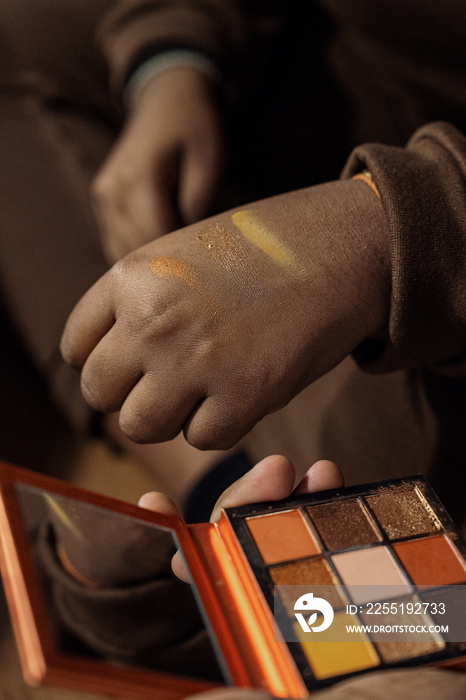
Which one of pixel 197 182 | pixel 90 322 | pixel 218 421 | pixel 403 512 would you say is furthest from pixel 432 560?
pixel 197 182

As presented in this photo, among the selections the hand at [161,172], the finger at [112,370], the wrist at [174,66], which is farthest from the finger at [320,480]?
the wrist at [174,66]

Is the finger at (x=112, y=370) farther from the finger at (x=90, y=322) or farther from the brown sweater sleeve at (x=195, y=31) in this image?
the brown sweater sleeve at (x=195, y=31)

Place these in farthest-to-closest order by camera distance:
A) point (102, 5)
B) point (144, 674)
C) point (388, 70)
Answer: point (102, 5), point (388, 70), point (144, 674)

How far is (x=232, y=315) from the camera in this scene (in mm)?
317

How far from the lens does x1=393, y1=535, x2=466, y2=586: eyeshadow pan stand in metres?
0.28

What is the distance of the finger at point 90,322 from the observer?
1.12 ft

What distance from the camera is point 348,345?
0.35 m

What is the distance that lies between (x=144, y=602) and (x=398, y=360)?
22 centimetres

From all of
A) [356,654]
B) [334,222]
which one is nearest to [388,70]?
[334,222]

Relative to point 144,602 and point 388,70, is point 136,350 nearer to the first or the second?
point 144,602

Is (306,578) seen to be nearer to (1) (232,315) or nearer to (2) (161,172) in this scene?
(1) (232,315)

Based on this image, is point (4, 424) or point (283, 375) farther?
point (4, 424)

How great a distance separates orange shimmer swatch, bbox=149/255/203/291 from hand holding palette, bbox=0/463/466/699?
0.13 m

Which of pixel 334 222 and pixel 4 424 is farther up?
pixel 4 424
